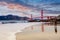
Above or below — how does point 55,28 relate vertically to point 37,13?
below

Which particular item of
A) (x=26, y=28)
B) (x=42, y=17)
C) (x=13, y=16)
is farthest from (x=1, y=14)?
(x=42, y=17)

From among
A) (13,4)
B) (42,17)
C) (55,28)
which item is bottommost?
(55,28)

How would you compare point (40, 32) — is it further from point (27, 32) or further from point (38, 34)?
point (27, 32)

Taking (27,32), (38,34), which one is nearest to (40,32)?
(38,34)

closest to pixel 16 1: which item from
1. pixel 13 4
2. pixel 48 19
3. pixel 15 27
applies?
pixel 13 4

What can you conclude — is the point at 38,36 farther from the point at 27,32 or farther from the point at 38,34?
the point at 27,32

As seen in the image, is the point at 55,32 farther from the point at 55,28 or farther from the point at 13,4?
the point at 13,4

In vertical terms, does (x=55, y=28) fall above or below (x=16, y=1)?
below

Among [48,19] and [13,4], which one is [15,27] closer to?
[13,4]

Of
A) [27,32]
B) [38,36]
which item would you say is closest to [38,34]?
[38,36]
